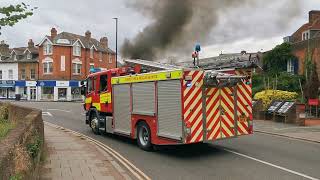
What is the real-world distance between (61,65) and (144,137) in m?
57.0

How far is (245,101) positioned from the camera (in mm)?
13383

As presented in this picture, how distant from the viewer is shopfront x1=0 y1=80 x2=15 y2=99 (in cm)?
7425

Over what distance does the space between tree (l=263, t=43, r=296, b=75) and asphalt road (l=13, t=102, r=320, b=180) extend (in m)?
22.6

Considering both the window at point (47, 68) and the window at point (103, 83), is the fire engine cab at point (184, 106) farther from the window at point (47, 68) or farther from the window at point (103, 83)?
the window at point (47, 68)

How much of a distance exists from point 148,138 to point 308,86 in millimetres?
15399

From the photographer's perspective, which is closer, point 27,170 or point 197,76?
point 27,170

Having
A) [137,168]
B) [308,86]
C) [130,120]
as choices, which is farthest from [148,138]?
[308,86]

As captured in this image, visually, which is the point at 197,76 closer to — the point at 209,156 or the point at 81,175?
the point at 209,156

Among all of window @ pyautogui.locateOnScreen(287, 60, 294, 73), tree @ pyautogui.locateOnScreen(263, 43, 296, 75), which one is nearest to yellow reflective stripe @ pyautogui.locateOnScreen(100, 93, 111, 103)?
tree @ pyautogui.locateOnScreen(263, 43, 296, 75)

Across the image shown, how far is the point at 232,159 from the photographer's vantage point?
12.0 m

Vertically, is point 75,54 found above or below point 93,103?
above

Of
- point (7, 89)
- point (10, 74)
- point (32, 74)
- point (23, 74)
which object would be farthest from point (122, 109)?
point (7, 89)

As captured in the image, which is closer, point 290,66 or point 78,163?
point 78,163

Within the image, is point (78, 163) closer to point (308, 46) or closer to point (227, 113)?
point (227, 113)
